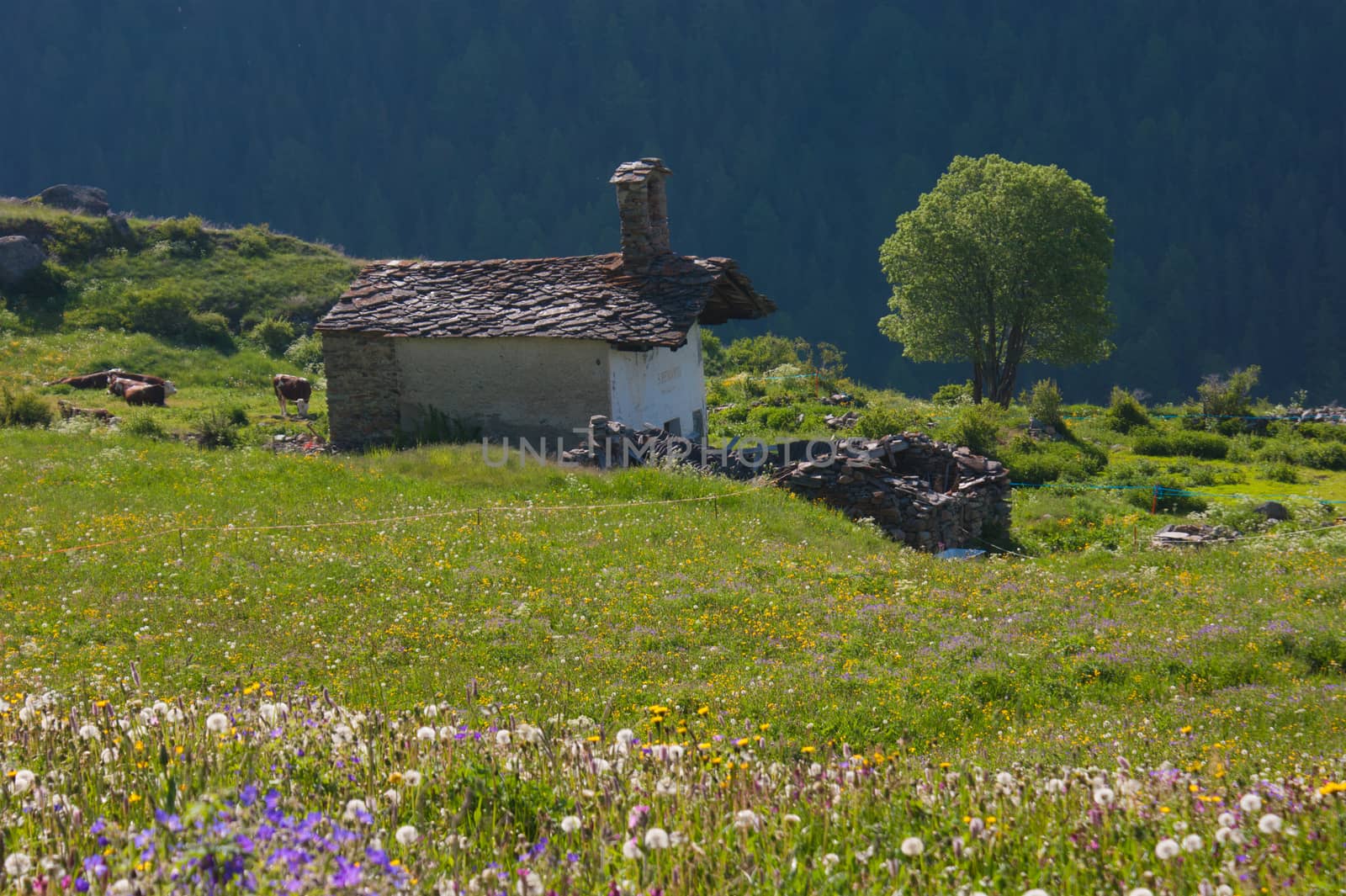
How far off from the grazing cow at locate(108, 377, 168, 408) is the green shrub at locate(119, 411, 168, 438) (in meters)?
4.83

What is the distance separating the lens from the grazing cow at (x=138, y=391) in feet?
102

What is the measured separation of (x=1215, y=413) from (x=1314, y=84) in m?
126

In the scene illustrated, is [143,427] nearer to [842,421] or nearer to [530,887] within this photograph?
[842,421]

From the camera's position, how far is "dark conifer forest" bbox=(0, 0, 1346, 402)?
128m

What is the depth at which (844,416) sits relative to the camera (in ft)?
114

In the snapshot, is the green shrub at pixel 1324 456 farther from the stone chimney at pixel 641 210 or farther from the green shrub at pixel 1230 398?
the stone chimney at pixel 641 210

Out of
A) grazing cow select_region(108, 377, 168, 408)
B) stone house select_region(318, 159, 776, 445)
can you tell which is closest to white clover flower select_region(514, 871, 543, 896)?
stone house select_region(318, 159, 776, 445)

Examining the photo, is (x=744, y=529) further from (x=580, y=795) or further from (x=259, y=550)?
(x=580, y=795)

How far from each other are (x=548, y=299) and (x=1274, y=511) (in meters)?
17.5

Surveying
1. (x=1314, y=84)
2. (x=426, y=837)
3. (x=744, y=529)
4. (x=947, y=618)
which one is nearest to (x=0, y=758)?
(x=426, y=837)

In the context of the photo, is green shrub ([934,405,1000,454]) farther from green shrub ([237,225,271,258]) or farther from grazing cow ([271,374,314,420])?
green shrub ([237,225,271,258])

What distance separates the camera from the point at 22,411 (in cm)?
2544

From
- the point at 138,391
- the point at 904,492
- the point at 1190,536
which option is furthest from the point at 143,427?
the point at 1190,536

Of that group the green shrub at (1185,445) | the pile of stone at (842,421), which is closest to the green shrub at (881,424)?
the pile of stone at (842,421)
